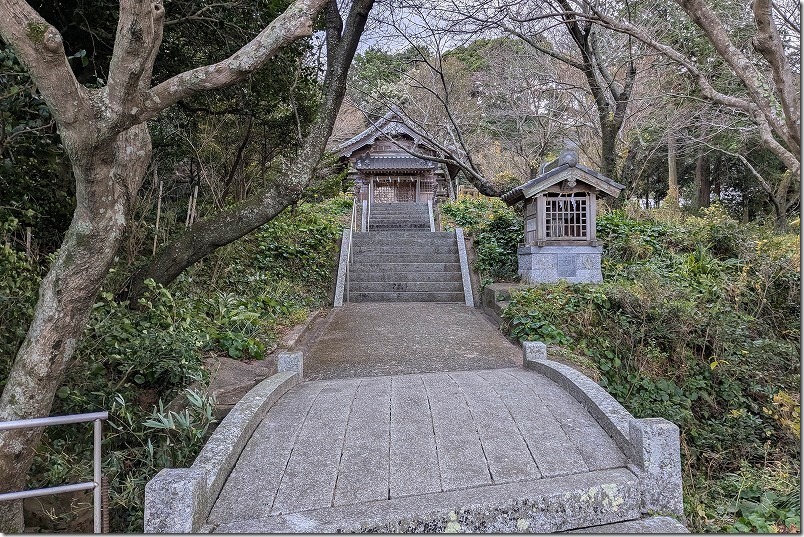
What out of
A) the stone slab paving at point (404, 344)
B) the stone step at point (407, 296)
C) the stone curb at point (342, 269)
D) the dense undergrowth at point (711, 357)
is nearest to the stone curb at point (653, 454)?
the dense undergrowth at point (711, 357)

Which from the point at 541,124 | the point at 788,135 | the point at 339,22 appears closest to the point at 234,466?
the point at 788,135

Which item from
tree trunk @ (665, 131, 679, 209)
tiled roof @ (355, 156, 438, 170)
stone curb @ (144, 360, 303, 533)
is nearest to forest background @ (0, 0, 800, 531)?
stone curb @ (144, 360, 303, 533)

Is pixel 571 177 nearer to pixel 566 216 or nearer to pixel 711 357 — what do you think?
pixel 566 216

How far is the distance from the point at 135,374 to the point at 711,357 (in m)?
6.20

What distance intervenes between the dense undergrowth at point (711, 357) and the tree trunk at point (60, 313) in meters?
4.29

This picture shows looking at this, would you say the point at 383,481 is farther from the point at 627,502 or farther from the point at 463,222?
the point at 463,222

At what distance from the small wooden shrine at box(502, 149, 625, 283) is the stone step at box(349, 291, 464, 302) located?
1741 millimetres

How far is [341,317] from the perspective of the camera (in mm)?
7250

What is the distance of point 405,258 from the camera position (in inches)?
385

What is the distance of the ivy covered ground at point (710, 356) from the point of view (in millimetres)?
3617

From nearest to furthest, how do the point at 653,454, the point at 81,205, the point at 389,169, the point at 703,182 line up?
1. the point at 653,454
2. the point at 81,205
3. the point at 703,182
4. the point at 389,169

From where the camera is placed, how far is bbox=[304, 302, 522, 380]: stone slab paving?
15.1ft

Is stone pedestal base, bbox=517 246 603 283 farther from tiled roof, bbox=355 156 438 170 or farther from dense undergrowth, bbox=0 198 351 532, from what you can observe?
tiled roof, bbox=355 156 438 170

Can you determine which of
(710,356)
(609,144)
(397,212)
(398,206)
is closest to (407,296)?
(710,356)
